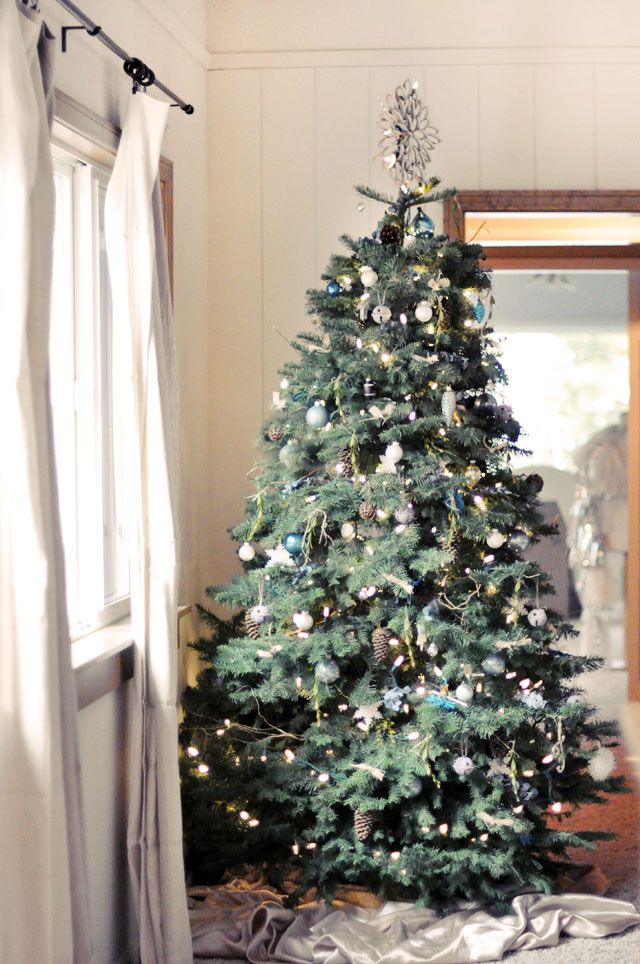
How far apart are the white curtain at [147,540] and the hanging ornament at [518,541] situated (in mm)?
921

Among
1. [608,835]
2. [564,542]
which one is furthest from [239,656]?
[564,542]

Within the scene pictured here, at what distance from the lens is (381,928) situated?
256 cm

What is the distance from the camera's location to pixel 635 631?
4.35 meters

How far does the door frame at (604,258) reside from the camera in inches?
132

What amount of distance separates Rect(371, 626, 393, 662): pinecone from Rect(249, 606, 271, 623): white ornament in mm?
310

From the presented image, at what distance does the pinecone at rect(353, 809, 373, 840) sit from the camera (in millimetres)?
2533

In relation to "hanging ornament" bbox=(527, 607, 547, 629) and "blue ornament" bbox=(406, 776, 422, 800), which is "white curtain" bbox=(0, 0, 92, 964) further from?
"hanging ornament" bbox=(527, 607, 547, 629)

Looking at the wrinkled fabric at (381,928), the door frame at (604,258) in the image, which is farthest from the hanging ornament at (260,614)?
the door frame at (604,258)

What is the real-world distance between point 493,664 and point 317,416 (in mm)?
809

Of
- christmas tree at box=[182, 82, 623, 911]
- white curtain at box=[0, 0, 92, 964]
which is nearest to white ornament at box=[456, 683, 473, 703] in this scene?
christmas tree at box=[182, 82, 623, 911]

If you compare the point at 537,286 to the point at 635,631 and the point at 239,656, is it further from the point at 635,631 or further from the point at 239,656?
the point at 239,656

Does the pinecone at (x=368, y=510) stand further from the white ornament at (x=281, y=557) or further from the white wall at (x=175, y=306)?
the white wall at (x=175, y=306)

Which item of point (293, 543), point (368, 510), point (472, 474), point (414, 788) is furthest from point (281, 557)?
point (414, 788)

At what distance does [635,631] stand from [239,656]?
94.6 inches
